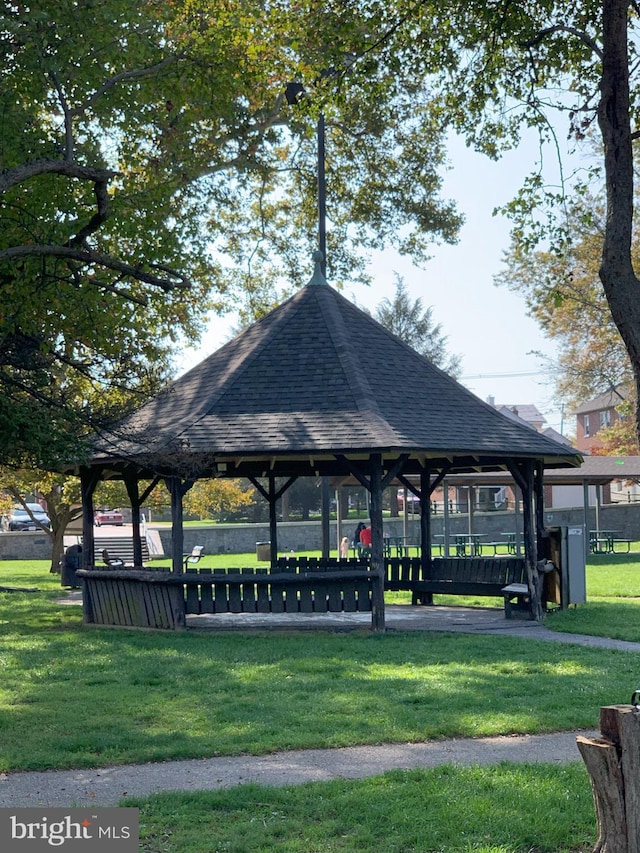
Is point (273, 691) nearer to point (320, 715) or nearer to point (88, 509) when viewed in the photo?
point (320, 715)

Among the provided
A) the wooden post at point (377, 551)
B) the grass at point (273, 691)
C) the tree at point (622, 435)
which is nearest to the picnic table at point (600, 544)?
the tree at point (622, 435)

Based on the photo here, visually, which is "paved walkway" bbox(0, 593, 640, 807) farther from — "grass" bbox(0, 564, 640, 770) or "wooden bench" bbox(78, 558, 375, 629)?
"wooden bench" bbox(78, 558, 375, 629)

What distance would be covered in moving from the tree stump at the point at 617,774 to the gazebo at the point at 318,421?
32.3 ft

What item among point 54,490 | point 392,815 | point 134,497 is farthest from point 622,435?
point 392,815

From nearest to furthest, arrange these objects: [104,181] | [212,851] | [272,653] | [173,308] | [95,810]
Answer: [212,851], [95,810], [104,181], [272,653], [173,308]

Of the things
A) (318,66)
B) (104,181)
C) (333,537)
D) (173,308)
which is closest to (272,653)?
(104,181)

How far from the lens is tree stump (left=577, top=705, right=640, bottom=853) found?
5.13m

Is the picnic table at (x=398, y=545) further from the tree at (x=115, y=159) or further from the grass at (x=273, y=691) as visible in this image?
the grass at (x=273, y=691)

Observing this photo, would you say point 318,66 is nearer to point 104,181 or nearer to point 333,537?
point 104,181

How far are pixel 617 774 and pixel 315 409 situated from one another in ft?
38.5

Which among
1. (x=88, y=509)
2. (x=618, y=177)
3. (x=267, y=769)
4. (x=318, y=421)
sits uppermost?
(x=618, y=177)

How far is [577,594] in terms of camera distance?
18.1m

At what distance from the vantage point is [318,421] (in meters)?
16.2

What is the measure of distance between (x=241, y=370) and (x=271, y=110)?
1067 cm
